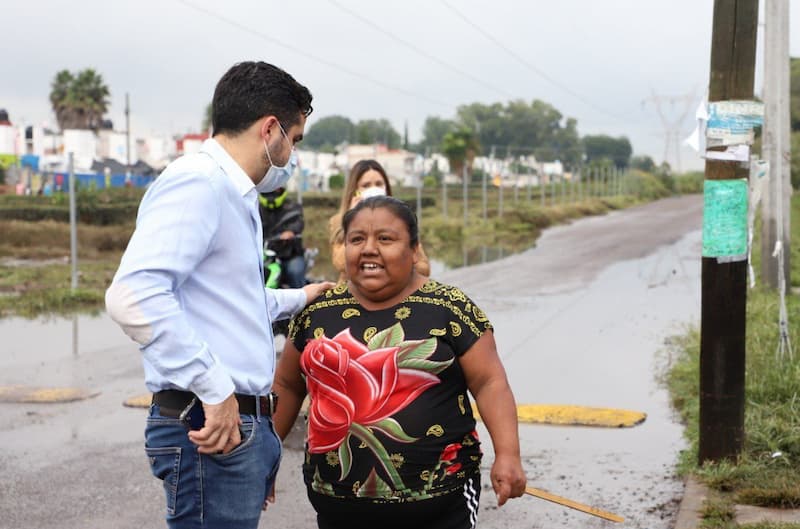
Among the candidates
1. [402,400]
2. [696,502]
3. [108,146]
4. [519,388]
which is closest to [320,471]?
[402,400]

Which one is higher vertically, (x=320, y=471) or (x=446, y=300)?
(x=446, y=300)

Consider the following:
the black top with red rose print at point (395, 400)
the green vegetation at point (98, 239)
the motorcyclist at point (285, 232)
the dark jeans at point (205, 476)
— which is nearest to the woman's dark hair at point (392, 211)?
the black top with red rose print at point (395, 400)

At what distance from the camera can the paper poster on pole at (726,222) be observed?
569cm

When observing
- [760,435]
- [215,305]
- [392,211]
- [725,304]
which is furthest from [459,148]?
[215,305]

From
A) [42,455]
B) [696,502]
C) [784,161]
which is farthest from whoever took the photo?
[784,161]

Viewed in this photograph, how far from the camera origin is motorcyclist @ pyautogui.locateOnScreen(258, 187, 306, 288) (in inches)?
375

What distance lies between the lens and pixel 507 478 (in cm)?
314

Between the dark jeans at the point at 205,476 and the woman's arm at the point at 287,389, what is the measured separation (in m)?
0.54

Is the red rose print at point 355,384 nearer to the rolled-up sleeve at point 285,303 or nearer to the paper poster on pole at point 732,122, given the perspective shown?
the rolled-up sleeve at point 285,303

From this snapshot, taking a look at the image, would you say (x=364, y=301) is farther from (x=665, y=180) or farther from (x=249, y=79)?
(x=665, y=180)

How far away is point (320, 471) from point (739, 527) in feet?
7.80

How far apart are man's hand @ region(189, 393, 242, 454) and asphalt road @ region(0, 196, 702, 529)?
9.06ft

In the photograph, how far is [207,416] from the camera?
2.62 m

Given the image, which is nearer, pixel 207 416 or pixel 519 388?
pixel 207 416
